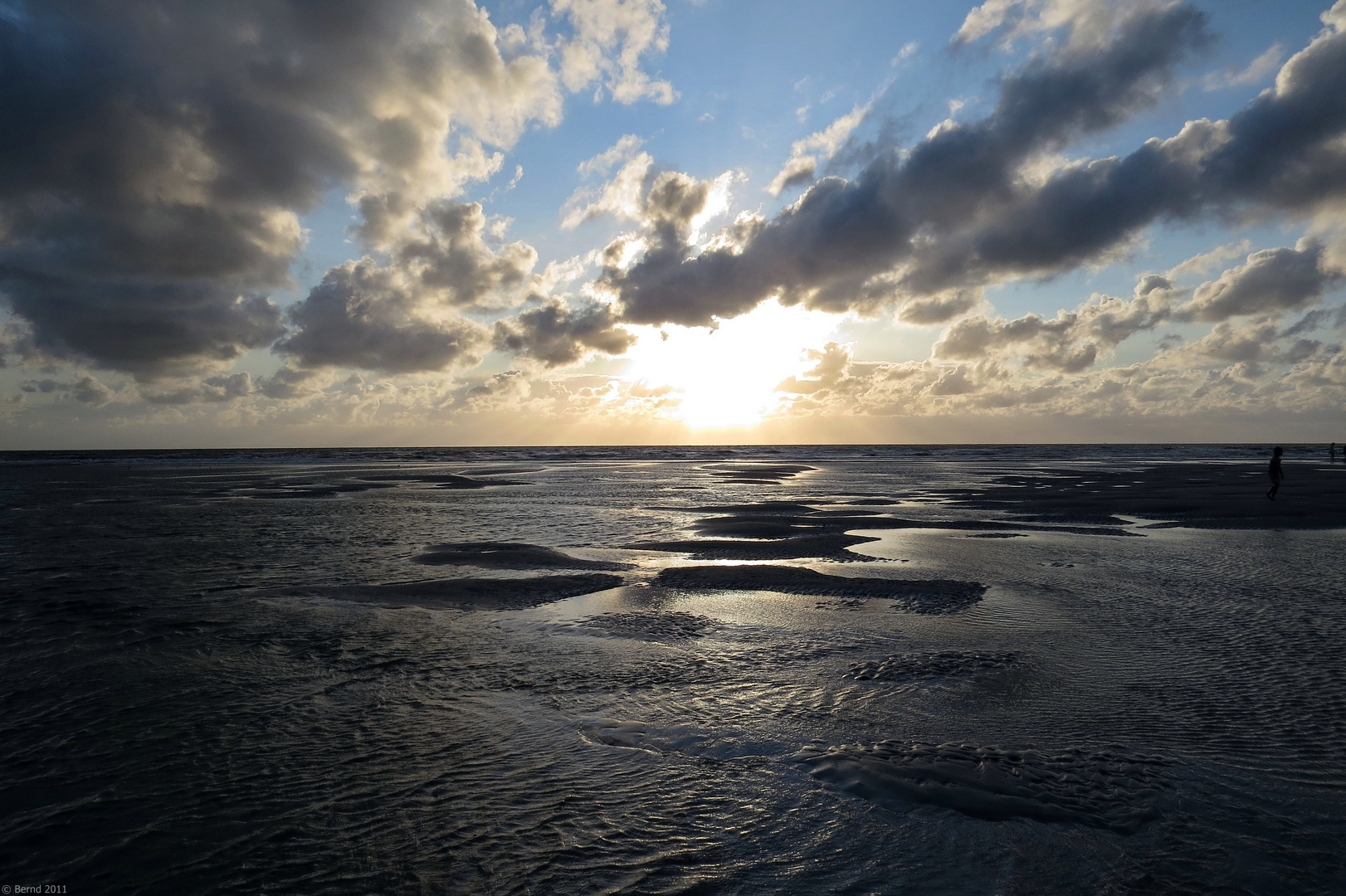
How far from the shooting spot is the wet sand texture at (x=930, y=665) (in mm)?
8172

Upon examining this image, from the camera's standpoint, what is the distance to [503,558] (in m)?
17.1

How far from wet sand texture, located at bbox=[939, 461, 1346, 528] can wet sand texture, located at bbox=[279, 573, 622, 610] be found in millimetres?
19165

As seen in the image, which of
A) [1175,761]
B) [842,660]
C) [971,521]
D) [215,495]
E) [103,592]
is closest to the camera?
[1175,761]

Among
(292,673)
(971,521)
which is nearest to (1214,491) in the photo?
(971,521)

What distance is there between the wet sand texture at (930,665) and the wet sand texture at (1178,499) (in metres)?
18.7

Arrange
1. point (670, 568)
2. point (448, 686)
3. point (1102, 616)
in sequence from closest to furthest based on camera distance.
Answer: point (448, 686), point (1102, 616), point (670, 568)

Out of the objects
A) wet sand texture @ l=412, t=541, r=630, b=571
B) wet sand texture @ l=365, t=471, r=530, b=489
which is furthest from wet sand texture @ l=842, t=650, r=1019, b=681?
wet sand texture @ l=365, t=471, r=530, b=489

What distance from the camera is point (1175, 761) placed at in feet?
19.3

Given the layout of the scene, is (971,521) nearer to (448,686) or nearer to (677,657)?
(677,657)

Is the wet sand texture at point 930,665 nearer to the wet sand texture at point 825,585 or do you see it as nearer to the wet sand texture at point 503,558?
the wet sand texture at point 825,585

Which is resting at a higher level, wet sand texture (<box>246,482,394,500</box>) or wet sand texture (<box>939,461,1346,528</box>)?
wet sand texture (<box>246,482,394,500</box>)

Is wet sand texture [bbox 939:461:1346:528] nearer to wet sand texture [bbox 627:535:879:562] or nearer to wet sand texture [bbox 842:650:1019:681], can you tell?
wet sand texture [bbox 627:535:879:562]

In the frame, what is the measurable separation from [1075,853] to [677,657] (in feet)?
17.3

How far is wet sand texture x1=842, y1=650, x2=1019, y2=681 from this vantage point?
8172 millimetres
